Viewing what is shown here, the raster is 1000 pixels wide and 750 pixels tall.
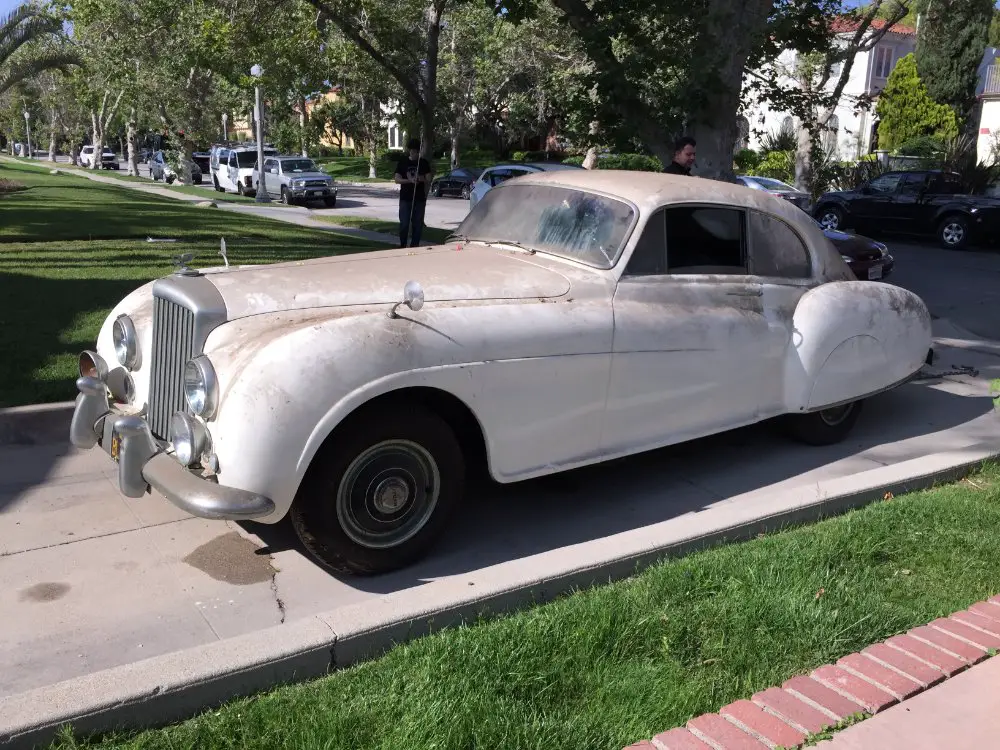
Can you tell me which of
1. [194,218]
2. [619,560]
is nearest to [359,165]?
[194,218]

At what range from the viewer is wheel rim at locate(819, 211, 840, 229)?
21672mm

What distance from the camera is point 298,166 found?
1186 inches

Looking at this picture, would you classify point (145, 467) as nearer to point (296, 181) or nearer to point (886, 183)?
point (886, 183)

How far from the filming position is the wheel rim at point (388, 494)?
3.83 metres

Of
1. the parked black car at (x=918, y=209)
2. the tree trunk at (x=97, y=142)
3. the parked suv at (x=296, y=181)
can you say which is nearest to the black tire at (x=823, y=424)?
the parked black car at (x=918, y=209)

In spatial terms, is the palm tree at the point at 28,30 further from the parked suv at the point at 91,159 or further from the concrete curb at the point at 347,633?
the parked suv at the point at 91,159

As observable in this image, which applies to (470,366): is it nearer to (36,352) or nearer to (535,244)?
(535,244)

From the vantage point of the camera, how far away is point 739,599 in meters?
3.59

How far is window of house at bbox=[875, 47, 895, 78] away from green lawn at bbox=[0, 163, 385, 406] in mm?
38020

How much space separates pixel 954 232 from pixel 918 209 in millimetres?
1092

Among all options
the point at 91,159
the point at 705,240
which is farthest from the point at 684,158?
the point at 91,159

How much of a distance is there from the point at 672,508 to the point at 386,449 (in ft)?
5.95

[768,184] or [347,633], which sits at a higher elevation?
[768,184]

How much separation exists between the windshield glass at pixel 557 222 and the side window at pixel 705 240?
321mm
